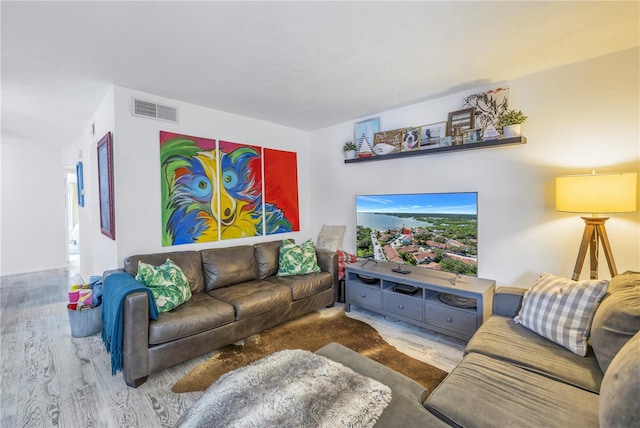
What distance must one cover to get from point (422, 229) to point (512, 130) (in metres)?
1.25

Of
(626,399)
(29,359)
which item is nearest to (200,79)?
(29,359)

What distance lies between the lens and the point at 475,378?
142 centimetres

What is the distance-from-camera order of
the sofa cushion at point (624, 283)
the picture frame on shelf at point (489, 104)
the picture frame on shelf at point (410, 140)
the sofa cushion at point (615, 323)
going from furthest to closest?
the picture frame on shelf at point (410, 140) → the picture frame on shelf at point (489, 104) → the sofa cushion at point (624, 283) → the sofa cushion at point (615, 323)

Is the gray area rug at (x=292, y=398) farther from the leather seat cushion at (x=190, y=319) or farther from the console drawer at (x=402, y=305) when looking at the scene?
the console drawer at (x=402, y=305)

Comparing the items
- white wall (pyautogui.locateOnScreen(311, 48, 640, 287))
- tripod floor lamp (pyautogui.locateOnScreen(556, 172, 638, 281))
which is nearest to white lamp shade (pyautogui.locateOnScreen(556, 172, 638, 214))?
tripod floor lamp (pyautogui.locateOnScreen(556, 172, 638, 281))

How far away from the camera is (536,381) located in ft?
4.56

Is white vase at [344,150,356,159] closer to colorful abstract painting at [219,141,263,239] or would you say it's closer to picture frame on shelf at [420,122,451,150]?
picture frame on shelf at [420,122,451,150]

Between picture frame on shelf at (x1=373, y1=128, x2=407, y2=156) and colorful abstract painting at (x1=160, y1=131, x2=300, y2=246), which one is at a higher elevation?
picture frame on shelf at (x1=373, y1=128, x2=407, y2=156)

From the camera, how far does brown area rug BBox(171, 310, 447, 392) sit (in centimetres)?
211

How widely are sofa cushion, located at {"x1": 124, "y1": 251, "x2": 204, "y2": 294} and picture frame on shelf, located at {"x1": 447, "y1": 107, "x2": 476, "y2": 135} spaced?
3.00 meters

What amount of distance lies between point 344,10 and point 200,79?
4.98 ft

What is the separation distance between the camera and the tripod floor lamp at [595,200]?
189 centimetres

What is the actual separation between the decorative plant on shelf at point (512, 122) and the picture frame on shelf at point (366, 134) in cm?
142

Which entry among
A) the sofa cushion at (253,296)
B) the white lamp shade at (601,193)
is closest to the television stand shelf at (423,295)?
the sofa cushion at (253,296)
